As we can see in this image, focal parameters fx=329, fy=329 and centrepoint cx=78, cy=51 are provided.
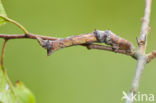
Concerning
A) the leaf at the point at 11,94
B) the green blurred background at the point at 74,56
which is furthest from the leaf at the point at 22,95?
the green blurred background at the point at 74,56

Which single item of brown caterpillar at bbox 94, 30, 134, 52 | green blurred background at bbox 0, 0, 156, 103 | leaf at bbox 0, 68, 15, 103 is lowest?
leaf at bbox 0, 68, 15, 103

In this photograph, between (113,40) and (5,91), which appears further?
(5,91)

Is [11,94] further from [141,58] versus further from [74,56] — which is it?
[74,56]

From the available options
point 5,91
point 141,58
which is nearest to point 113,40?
point 141,58

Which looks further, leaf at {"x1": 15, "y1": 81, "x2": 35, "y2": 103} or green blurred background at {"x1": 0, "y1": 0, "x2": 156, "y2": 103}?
green blurred background at {"x1": 0, "y1": 0, "x2": 156, "y2": 103}

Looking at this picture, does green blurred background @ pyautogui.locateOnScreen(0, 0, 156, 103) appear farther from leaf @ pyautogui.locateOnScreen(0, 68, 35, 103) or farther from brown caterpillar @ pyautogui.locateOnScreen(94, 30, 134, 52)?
brown caterpillar @ pyautogui.locateOnScreen(94, 30, 134, 52)

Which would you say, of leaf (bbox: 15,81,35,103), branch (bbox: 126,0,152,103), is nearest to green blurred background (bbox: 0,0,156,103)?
leaf (bbox: 15,81,35,103)

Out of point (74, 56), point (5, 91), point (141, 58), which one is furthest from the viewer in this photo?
point (74, 56)

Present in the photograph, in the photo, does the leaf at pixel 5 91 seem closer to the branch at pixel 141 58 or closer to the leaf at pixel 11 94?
the leaf at pixel 11 94
